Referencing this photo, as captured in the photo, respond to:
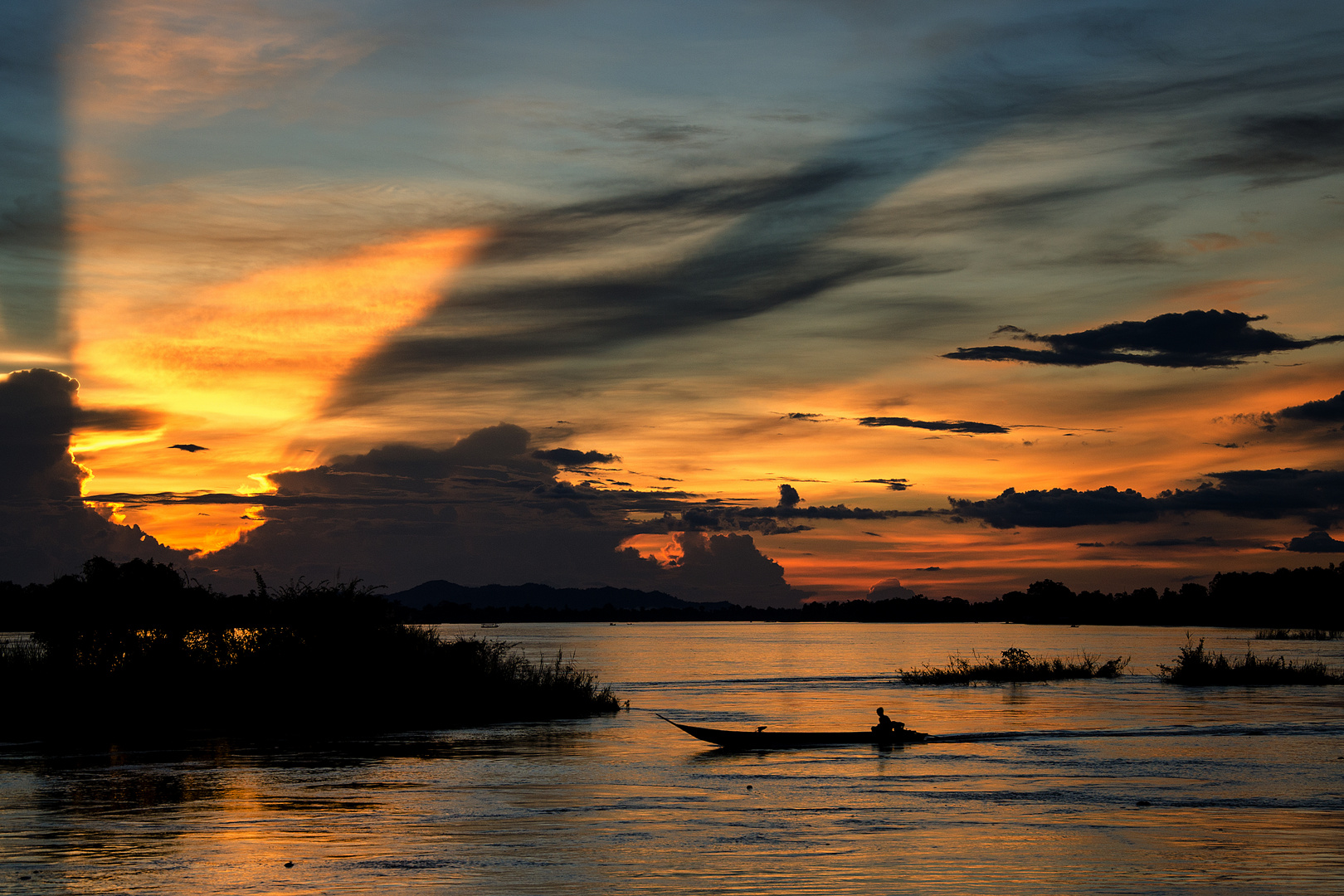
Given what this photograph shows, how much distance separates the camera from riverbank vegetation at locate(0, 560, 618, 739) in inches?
2045

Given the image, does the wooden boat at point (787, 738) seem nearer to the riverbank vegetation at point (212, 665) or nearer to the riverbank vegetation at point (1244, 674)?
the riverbank vegetation at point (212, 665)

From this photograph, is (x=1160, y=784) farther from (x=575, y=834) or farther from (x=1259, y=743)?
(x=575, y=834)

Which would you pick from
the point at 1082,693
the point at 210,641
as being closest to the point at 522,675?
the point at 210,641

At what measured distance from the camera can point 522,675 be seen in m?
59.9

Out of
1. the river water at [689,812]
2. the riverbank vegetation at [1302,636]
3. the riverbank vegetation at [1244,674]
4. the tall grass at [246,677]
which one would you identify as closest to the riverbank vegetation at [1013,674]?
the riverbank vegetation at [1244,674]

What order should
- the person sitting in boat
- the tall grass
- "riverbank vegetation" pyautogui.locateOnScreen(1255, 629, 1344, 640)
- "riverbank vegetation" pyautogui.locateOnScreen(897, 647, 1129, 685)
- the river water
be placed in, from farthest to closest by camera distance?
1. "riverbank vegetation" pyautogui.locateOnScreen(1255, 629, 1344, 640)
2. "riverbank vegetation" pyautogui.locateOnScreen(897, 647, 1129, 685)
3. the tall grass
4. the person sitting in boat
5. the river water

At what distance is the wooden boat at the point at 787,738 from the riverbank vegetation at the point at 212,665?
14.9m

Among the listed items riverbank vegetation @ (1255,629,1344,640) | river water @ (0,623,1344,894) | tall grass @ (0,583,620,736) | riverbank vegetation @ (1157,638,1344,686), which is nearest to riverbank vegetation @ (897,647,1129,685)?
riverbank vegetation @ (1157,638,1344,686)

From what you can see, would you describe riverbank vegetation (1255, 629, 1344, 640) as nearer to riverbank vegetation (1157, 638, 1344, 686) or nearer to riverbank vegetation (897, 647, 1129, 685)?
riverbank vegetation (897, 647, 1129, 685)

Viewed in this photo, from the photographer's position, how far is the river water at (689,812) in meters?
23.6

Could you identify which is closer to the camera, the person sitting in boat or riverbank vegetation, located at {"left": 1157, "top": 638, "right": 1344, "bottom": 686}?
the person sitting in boat

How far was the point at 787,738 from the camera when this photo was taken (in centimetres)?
4538

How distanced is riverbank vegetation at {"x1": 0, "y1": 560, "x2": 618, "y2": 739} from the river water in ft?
6.17

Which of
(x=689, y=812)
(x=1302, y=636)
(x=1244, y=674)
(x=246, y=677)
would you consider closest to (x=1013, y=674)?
(x=1244, y=674)
